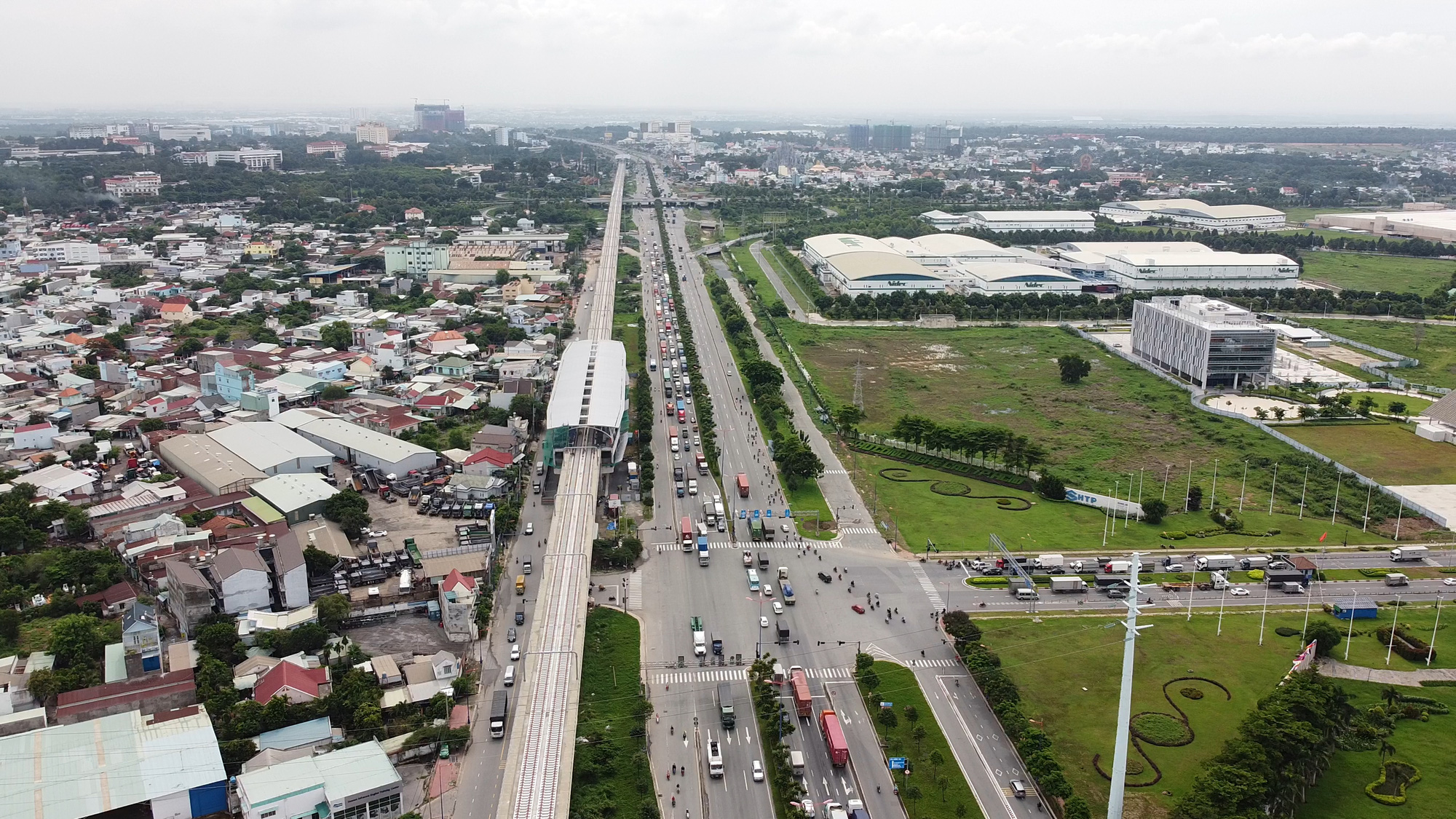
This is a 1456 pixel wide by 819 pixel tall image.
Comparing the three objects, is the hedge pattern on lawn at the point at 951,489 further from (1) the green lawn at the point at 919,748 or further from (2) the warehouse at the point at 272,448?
(2) the warehouse at the point at 272,448

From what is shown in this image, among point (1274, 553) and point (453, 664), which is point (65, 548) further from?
point (1274, 553)

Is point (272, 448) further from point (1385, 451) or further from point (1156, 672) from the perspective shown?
point (1385, 451)

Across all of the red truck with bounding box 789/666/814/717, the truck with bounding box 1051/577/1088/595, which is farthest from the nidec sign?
the red truck with bounding box 789/666/814/717

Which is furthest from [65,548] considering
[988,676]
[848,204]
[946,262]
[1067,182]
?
[1067,182]

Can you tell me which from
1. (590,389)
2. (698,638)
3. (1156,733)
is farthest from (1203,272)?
(698,638)

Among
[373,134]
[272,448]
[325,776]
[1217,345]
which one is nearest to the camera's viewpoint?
[325,776]

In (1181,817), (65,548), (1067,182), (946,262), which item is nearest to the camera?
(1181,817)
